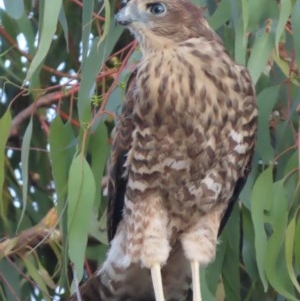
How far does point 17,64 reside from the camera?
14.0 feet

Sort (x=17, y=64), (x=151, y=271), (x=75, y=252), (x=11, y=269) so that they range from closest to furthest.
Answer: (x=75, y=252), (x=151, y=271), (x=11, y=269), (x=17, y=64)

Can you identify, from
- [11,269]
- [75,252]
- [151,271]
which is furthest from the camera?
[11,269]

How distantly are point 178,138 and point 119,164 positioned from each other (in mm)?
205

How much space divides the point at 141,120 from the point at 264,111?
0.32 m

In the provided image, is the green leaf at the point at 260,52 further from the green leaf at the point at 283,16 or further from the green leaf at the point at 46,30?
the green leaf at the point at 46,30

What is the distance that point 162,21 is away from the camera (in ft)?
11.4

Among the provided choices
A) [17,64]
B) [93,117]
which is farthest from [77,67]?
[93,117]

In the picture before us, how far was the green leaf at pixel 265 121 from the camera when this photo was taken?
355cm

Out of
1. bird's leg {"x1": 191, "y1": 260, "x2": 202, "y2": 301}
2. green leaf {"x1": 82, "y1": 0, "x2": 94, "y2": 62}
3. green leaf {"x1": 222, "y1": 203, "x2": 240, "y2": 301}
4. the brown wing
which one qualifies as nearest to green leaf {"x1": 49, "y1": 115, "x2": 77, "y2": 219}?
the brown wing

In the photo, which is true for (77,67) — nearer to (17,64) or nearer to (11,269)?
(17,64)

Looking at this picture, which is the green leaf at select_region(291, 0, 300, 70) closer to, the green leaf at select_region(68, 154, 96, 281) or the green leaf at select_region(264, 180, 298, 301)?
the green leaf at select_region(264, 180, 298, 301)

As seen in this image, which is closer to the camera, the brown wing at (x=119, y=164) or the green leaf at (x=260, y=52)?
the green leaf at (x=260, y=52)

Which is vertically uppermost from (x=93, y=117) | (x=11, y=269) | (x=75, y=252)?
(x=93, y=117)

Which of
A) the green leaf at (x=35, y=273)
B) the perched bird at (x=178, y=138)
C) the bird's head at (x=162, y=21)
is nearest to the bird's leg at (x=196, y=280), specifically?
the perched bird at (x=178, y=138)
